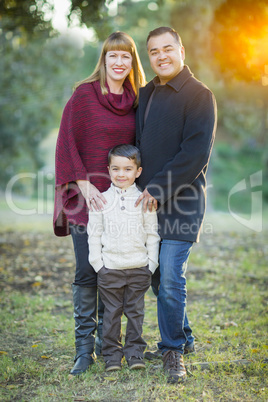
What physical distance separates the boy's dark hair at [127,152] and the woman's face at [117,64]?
21.8 inches

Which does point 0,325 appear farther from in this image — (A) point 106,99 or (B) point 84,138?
(A) point 106,99

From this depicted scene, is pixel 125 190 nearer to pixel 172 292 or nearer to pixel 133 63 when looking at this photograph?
pixel 172 292

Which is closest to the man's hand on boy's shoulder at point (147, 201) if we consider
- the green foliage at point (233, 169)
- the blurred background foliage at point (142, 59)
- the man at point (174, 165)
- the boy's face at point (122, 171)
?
the man at point (174, 165)

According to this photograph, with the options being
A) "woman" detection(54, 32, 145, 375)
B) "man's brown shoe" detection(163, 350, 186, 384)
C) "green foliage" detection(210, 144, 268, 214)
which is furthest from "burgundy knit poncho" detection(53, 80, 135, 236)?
"green foliage" detection(210, 144, 268, 214)

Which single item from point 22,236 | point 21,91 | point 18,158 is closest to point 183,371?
point 22,236

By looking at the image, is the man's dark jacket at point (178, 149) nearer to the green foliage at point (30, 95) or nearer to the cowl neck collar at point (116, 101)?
the cowl neck collar at point (116, 101)

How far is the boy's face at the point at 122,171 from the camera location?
317 cm

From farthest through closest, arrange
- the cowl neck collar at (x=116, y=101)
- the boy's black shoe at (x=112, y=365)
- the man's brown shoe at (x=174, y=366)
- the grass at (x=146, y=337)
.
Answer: the cowl neck collar at (x=116, y=101), the boy's black shoe at (x=112, y=365), the man's brown shoe at (x=174, y=366), the grass at (x=146, y=337)

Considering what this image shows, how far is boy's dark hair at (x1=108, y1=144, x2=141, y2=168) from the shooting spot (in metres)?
3.18

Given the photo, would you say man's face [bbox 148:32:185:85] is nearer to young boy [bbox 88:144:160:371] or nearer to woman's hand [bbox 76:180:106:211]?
young boy [bbox 88:144:160:371]

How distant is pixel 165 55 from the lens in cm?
322

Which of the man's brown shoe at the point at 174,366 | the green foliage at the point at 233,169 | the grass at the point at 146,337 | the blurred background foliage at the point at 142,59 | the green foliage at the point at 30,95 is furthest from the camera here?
the green foliage at the point at 233,169

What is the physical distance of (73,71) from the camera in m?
19.0

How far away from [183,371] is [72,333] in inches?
51.9
